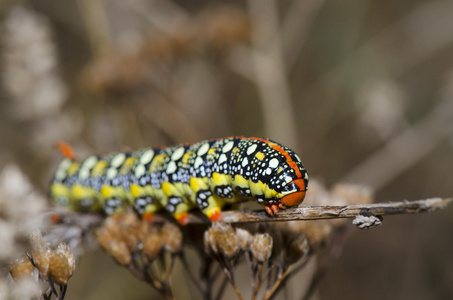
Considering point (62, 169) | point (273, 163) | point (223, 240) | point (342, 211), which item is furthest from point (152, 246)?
point (62, 169)

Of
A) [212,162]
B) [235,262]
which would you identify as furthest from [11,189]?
[235,262]

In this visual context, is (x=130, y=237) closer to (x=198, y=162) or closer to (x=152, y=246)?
(x=152, y=246)

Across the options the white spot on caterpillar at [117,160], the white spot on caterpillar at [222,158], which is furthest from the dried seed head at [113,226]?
the white spot on caterpillar at [222,158]

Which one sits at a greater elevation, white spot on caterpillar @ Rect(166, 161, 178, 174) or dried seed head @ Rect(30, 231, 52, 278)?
white spot on caterpillar @ Rect(166, 161, 178, 174)

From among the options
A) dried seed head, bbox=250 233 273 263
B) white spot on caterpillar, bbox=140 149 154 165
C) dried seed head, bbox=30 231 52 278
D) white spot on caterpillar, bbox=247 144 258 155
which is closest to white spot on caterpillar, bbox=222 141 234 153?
white spot on caterpillar, bbox=247 144 258 155

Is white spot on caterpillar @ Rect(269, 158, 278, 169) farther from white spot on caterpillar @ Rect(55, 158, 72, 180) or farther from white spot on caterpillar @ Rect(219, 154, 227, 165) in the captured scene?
white spot on caterpillar @ Rect(55, 158, 72, 180)

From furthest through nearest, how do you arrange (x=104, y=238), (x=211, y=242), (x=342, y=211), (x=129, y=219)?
(x=129, y=219) < (x=104, y=238) < (x=211, y=242) < (x=342, y=211)
